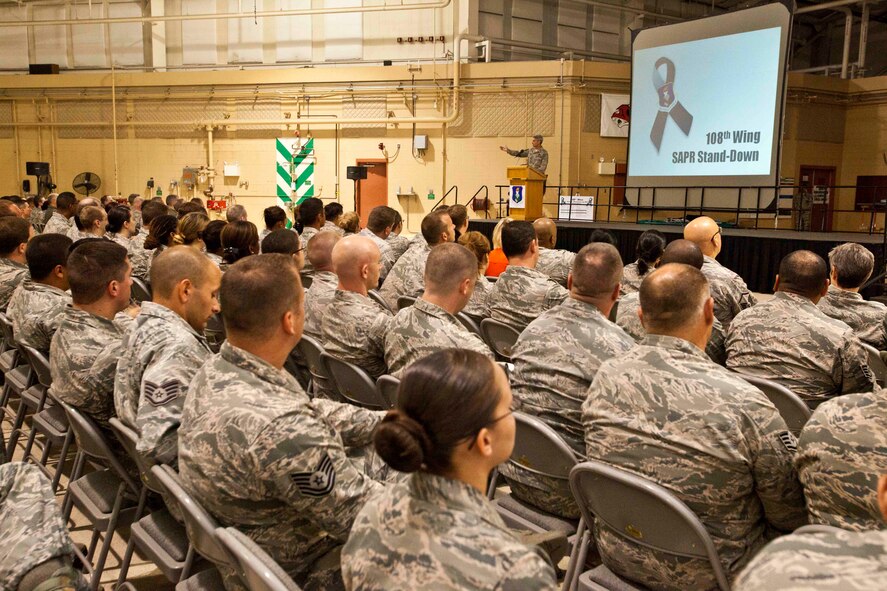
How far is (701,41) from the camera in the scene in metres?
10.7

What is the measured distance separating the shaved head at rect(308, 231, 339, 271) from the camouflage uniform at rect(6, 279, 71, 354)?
1.42 m

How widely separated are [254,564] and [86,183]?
1526 centimetres

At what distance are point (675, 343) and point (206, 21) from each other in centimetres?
1475

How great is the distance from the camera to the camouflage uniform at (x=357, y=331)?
3.37 metres

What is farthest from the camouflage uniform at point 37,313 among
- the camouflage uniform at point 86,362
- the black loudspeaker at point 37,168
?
the black loudspeaker at point 37,168

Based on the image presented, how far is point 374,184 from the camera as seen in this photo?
14.1m

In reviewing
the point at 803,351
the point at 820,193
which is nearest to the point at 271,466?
the point at 803,351

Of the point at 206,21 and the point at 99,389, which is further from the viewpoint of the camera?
the point at 206,21

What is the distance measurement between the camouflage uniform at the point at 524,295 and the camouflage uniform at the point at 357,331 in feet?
3.79

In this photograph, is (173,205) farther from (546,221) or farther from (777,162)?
(777,162)

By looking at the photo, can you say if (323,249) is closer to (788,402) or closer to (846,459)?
(788,402)

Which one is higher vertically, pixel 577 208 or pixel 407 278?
pixel 577 208

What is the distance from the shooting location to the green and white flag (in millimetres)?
14367

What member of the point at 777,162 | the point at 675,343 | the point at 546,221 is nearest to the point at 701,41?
the point at 777,162
